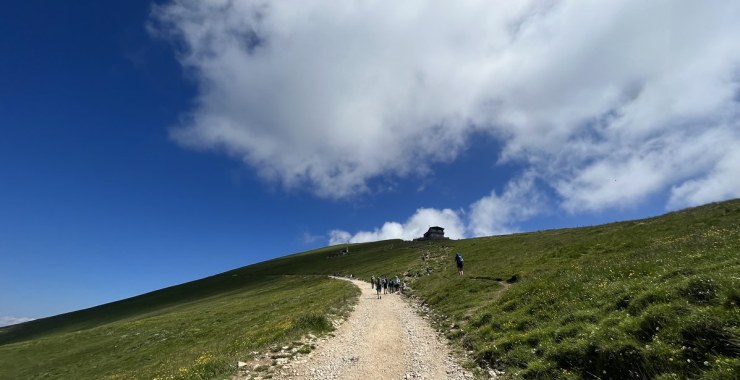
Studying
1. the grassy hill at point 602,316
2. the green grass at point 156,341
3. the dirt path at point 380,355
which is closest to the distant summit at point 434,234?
the green grass at point 156,341

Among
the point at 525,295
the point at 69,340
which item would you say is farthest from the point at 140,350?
the point at 525,295

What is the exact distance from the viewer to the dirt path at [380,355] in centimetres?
1535

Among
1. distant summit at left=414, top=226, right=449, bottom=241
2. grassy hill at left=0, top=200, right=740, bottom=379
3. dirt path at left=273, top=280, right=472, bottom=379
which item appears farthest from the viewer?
distant summit at left=414, top=226, right=449, bottom=241

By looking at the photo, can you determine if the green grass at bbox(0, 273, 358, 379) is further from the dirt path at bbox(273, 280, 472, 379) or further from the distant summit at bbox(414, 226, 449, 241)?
the distant summit at bbox(414, 226, 449, 241)

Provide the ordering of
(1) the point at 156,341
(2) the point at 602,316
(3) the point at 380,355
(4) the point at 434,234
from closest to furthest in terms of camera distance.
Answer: (2) the point at 602,316, (3) the point at 380,355, (1) the point at 156,341, (4) the point at 434,234

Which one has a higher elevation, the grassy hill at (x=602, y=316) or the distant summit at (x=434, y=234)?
the distant summit at (x=434, y=234)

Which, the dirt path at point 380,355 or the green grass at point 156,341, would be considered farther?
the green grass at point 156,341

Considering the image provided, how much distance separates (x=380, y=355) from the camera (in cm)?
1802

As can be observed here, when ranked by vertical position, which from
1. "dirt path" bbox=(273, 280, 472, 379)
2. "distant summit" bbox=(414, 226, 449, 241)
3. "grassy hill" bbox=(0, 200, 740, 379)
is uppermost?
"distant summit" bbox=(414, 226, 449, 241)

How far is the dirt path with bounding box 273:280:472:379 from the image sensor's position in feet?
50.4

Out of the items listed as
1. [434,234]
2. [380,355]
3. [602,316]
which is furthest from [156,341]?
[434,234]

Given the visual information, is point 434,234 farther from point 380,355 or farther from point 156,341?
point 380,355

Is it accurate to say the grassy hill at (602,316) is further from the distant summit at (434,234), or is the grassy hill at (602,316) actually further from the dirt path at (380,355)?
the distant summit at (434,234)

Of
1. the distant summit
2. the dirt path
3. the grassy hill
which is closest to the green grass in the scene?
the grassy hill
